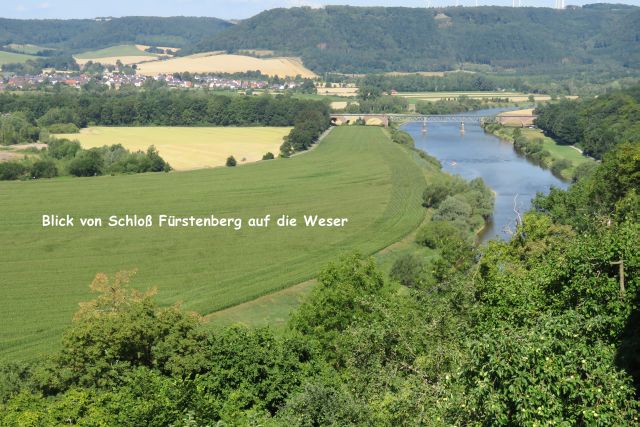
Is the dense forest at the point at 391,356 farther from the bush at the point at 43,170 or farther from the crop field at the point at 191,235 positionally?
the bush at the point at 43,170

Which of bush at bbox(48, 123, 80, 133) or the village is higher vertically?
the village

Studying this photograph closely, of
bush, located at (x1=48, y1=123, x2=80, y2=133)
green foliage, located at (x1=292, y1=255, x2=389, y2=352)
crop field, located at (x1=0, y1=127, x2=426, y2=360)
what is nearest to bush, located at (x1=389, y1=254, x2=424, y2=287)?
crop field, located at (x1=0, y1=127, x2=426, y2=360)

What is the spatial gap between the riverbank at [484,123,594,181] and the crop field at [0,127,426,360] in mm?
13697

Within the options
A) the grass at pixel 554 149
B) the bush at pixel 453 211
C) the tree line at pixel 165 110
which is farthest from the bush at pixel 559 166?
the tree line at pixel 165 110

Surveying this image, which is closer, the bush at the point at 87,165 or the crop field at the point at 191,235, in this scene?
the crop field at the point at 191,235

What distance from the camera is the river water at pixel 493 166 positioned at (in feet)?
167

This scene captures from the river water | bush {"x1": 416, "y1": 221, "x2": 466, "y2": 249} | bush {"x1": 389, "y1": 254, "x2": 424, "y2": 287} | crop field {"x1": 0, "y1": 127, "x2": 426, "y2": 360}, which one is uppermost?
bush {"x1": 389, "y1": 254, "x2": 424, "y2": 287}

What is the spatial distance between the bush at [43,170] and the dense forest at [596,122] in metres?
48.7

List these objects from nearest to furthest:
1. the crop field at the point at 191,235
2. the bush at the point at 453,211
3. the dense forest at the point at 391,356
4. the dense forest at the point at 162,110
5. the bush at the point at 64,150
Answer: the dense forest at the point at 391,356 < the crop field at the point at 191,235 < the bush at the point at 453,211 < the bush at the point at 64,150 < the dense forest at the point at 162,110

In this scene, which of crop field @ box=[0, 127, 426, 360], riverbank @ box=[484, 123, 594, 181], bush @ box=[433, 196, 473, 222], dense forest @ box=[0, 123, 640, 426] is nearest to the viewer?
dense forest @ box=[0, 123, 640, 426]

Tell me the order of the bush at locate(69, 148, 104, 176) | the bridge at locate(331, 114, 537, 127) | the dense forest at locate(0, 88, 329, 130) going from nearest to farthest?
the bush at locate(69, 148, 104, 176) → the dense forest at locate(0, 88, 329, 130) → the bridge at locate(331, 114, 537, 127)

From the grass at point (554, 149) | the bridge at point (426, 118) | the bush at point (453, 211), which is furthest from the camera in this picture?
the bridge at point (426, 118)

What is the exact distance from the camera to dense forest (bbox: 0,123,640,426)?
10.1m

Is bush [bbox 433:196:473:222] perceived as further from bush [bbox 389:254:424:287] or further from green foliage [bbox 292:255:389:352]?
green foliage [bbox 292:255:389:352]
